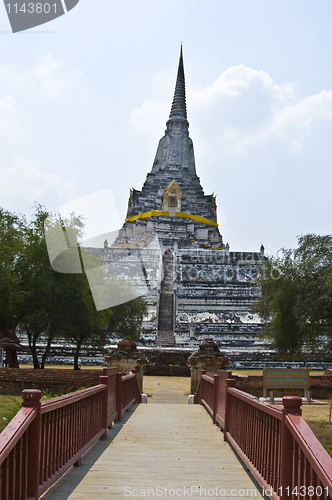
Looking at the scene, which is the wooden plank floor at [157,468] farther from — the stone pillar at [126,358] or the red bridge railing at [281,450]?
the stone pillar at [126,358]

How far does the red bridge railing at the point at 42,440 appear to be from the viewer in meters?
3.08

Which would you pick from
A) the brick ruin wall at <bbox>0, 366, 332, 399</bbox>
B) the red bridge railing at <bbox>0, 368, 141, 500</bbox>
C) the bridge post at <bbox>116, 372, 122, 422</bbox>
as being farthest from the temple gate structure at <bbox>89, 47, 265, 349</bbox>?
the red bridge railing at <bbox>0, 368, 141, 500</bbox>

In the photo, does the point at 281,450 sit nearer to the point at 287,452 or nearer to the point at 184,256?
the point at 287,452

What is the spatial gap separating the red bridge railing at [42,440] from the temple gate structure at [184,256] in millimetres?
21987

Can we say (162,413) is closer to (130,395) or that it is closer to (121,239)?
(130,395)

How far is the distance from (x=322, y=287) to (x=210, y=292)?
68.1 ft

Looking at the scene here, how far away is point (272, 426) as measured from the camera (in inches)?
161

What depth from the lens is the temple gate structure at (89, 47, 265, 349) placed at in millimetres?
29625

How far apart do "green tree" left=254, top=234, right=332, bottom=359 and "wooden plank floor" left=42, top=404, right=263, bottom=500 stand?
7.20 metres

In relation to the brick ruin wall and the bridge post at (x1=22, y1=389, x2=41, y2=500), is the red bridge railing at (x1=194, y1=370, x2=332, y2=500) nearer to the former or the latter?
the bridge post at (x1=22, y1=389, x2=41, y2=500)

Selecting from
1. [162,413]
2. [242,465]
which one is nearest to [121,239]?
[162,413]

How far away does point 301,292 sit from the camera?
14.8 m

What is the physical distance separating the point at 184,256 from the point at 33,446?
3581cm

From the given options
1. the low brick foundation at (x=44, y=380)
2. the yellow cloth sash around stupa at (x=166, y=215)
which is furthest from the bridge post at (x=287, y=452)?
the yellow cloth sash around stupa at (x=166, y=215)
